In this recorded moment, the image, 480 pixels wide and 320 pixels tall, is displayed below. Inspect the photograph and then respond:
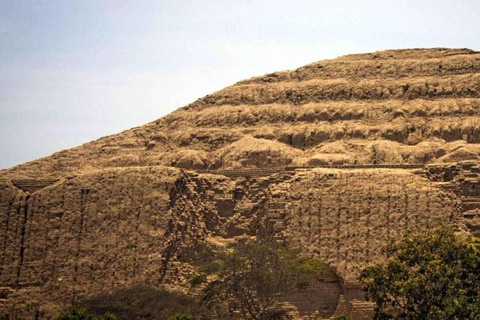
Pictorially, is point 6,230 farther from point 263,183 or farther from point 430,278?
point 430,278

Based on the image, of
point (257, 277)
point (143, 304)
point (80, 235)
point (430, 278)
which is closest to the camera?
point (430, 278)

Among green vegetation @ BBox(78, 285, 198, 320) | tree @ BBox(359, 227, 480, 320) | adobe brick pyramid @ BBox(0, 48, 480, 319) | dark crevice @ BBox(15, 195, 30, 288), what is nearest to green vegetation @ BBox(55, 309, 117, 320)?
green vegetation @ BBox(78, 285, 198, 320)

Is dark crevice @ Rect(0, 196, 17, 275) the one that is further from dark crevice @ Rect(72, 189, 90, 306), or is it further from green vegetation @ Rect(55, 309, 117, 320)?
green vegetation @ Rect(55, 309, 117, 320)

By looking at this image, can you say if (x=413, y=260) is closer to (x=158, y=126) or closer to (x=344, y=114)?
(x=344, y=114)

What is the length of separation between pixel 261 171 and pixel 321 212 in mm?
4529

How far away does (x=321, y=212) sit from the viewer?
4494 cm

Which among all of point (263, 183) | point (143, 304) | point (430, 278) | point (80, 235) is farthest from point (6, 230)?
point (430, 278)

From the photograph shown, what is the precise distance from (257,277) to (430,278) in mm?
7868

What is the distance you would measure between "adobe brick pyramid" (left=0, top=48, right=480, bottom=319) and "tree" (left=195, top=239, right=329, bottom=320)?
1615 mm

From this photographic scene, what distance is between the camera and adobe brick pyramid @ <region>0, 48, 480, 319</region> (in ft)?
145

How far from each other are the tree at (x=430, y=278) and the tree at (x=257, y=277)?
11.1 feet

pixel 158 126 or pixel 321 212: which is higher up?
pixel 158 126

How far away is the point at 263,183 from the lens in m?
47.8

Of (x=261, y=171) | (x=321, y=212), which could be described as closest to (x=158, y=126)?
(x=261, y=171)
